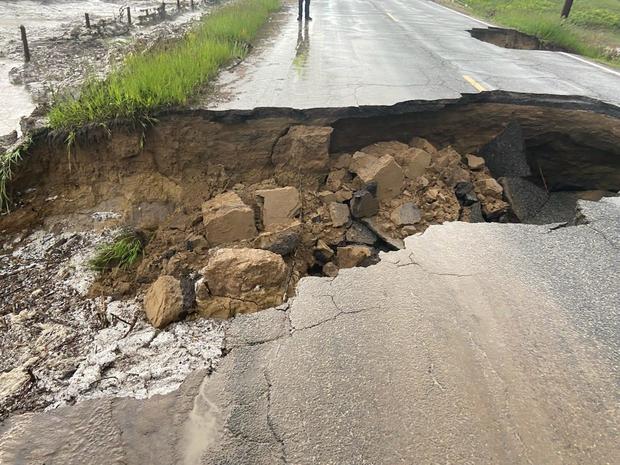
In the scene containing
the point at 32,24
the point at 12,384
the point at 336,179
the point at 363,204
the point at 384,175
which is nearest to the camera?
the point at 12,384

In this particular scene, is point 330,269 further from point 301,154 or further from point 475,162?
point 475,162

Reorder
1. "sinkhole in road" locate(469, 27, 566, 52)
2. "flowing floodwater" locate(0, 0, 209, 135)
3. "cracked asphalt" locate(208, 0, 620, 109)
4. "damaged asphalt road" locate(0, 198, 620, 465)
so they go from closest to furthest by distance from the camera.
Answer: "damaged asphalt road" locate(0, 198, 620, 465) → "cracked asphalt" locate(208, 0, 620, 109) → "flowing floodwater" locate(0, 0, 209, 135) → "sinkhole in road" locate(469, 27, 566, 52)

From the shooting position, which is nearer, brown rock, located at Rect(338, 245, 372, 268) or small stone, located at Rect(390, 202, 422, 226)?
brown rock, located at Rect(338, 245, 372, 268)

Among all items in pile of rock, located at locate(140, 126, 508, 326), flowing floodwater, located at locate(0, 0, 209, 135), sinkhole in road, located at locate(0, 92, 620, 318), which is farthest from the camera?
flowing floodwater, located at locate(0, 0, 209, 135)

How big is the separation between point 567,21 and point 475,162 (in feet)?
42.5

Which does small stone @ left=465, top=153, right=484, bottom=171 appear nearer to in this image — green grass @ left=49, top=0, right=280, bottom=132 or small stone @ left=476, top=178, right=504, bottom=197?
small stone @ left=476, top=178, right=504, bottom=197

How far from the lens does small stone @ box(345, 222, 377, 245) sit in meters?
3.93

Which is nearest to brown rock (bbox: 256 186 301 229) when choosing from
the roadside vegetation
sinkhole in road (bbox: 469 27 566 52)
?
the roadside vegetation

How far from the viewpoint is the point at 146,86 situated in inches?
189

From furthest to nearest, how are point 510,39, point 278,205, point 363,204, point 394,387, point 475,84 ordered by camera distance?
point 510,39 → point 475,84 → point 363,204 → point 278,205 → point 394,387

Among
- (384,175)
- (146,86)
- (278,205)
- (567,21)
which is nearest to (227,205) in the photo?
(278,205)

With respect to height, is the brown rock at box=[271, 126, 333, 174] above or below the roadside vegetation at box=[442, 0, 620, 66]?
below

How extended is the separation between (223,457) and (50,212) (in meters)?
3.30

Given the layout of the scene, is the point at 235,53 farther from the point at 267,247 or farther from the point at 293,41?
the point at 267,247
